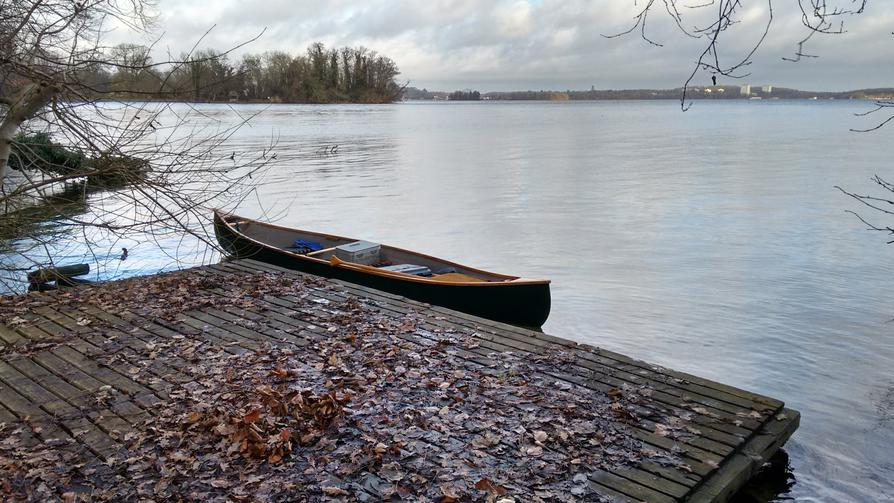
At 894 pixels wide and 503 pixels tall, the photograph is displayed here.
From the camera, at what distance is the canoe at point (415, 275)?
30.9 feet

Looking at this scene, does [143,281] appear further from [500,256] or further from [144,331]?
[500,256]

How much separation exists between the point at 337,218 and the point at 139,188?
16930mm

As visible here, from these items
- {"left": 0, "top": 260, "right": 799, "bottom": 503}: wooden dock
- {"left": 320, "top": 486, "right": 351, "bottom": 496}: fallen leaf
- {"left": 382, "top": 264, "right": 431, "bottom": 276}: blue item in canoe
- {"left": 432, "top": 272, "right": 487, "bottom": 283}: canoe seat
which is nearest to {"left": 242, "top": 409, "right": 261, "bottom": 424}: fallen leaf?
{"left": 0, "top": 260, "right": 799, "bottom": 503}: wooden dock

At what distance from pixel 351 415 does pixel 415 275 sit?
15.9ft

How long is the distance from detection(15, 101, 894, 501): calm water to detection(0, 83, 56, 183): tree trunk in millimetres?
1479

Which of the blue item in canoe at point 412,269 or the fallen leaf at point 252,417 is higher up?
the fallen leaf at point 252,417

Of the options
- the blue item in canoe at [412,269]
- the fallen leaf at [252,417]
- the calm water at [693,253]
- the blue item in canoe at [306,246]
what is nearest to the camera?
the fallen leaf at [252,417]

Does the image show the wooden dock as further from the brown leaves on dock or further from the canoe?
the canoe

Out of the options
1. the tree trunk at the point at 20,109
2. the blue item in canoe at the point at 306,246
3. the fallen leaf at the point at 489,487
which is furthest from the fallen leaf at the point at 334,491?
the blue item in canoe at the point at 306,246

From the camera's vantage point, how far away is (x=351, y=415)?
532 centimetres

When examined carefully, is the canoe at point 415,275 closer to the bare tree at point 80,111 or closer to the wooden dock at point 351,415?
the wooden dock at point 351,415

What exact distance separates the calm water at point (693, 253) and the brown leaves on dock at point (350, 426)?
2.32 meters

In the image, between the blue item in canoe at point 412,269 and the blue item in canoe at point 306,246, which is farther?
the blue item in canoe at point 306,246

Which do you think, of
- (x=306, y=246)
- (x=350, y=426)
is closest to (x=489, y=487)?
(x=350, y=426)
